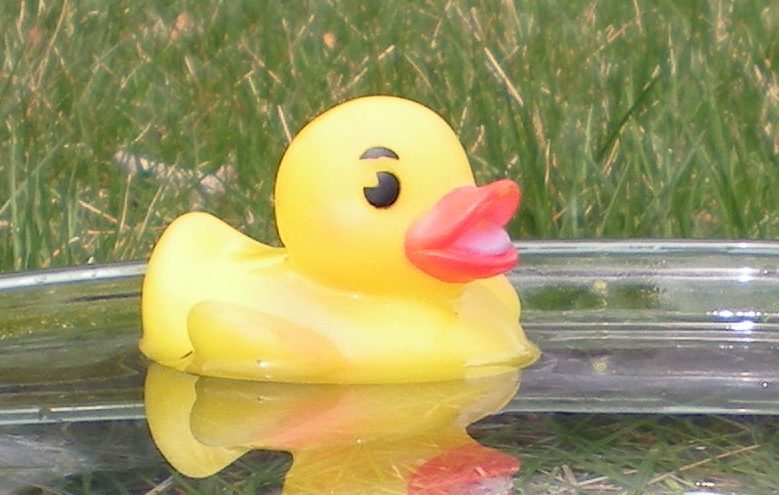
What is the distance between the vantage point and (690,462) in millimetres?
859

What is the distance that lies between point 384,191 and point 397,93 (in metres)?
Result: 1.02

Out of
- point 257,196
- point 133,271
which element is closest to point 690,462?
point 133,271

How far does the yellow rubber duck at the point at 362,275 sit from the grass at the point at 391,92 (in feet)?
2.12

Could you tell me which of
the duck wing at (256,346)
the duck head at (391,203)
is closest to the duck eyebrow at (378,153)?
the duck head at (391,203)

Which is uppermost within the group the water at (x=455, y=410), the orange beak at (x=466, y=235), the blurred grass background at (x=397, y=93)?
the orange beak at (x=466, y=235)

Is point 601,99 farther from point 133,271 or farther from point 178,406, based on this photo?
point 178,406

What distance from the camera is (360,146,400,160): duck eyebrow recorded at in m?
1.01

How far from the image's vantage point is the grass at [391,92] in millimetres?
1716

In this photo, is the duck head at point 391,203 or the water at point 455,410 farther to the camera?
the duck head at point 391,203

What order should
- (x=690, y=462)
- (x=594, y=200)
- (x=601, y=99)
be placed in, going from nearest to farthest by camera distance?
(x=690, y=462)
(x=594, y=200)
(x=601, y=99)

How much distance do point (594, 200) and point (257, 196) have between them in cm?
39

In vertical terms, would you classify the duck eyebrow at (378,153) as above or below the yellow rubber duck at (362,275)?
above

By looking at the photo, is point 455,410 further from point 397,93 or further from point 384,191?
point 397,93

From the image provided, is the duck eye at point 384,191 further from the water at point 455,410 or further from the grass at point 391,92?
the grass at point 391,92
